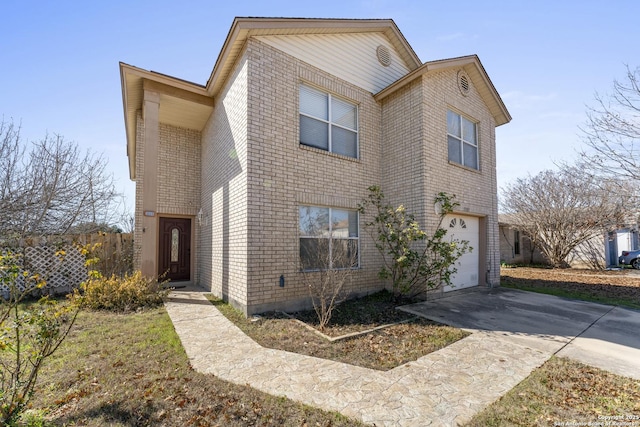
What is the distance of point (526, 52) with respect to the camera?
289 inches

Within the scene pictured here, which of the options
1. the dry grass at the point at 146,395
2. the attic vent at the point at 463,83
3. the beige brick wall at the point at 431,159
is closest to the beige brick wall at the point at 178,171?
the dry grass at the point at 146,395

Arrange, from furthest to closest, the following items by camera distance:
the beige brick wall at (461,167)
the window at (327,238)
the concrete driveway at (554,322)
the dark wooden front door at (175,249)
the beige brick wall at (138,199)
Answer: the dark wooden front door at (175,249) < the beige brick wall at (138,199) < the beige brick wall at (461,167) < the window at (327,238) < the concrete driveway at (554,322)

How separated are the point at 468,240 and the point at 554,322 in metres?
3.92

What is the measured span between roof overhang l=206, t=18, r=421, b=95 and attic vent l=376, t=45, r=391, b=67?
0.51 meters

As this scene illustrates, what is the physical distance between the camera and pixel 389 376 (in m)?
3.68

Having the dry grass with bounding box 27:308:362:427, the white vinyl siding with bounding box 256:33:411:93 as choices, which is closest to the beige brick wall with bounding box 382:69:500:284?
the white vinyl siding with bounding box 256:33:411:93

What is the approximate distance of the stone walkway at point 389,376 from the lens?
3002 millimetres

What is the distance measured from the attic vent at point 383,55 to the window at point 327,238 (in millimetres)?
5370

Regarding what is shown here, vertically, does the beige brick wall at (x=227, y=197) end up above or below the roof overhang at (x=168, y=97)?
below

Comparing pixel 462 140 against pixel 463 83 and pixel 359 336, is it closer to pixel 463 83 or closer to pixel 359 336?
pixel 463 83

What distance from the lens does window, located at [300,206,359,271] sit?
7023mm

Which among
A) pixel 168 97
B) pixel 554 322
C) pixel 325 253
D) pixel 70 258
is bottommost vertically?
pixel 554 322

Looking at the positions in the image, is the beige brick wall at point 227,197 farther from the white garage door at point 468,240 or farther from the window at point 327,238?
the white garage door at point 468,240

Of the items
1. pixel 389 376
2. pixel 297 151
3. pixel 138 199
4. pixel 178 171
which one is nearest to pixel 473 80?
pixel 297 151
